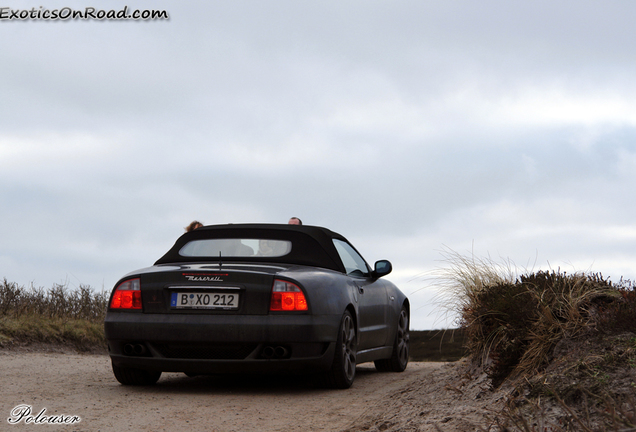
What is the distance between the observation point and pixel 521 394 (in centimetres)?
477

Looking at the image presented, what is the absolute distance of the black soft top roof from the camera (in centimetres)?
739

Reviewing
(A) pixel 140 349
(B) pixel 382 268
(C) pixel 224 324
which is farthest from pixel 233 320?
(B) pixel 382 268

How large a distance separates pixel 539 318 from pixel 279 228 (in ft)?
10.0

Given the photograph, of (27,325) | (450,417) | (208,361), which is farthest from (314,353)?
(27,325)

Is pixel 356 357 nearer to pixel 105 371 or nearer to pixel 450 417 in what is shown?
pixel 450 417

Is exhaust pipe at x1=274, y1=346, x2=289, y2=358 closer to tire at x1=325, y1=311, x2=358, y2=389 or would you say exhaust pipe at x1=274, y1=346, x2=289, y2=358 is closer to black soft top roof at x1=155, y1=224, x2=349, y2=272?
tire at x1=325, y1=311, x2=358, y2=389

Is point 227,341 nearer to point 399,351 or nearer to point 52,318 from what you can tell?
point 399,351

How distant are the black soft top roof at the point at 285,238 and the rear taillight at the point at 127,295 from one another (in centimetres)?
87

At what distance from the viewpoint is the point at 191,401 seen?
6.28 meters

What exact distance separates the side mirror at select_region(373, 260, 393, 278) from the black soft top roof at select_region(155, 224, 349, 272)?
73 centimetres

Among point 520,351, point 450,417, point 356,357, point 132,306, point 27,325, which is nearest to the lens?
point 450,417

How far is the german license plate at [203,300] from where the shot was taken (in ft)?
21.3

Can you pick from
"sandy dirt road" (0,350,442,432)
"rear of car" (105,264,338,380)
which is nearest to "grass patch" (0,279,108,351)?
"sandy dirt road" (0,350,442,432)

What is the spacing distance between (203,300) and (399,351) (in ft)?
11.9
